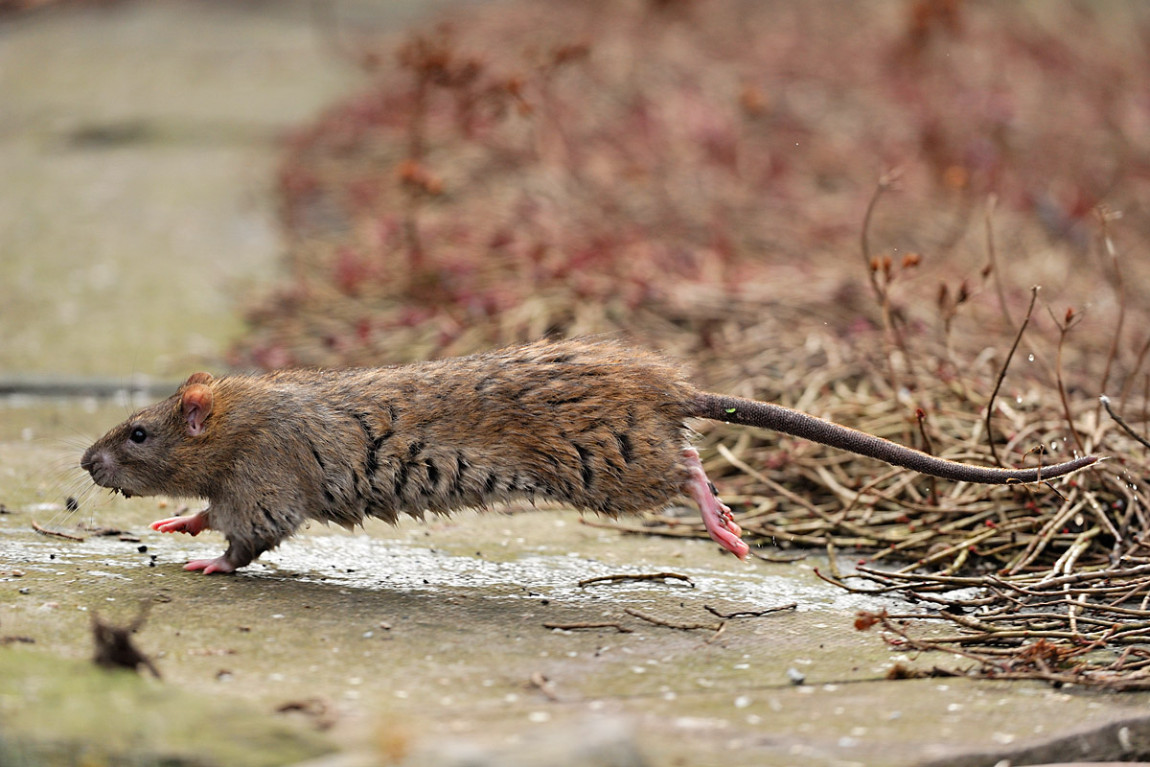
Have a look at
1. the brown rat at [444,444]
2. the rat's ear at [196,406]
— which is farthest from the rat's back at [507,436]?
the rat's ear at [196,406]

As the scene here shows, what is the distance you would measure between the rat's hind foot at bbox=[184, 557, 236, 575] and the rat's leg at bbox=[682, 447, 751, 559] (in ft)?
4.79

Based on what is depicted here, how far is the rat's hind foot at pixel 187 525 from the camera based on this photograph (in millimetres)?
4312

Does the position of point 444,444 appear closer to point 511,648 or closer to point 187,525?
point 511,648

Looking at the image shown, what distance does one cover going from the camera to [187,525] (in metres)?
4.35

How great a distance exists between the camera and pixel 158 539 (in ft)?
14.8

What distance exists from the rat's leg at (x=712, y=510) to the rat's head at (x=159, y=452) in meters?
1.56

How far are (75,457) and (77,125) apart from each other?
646cm

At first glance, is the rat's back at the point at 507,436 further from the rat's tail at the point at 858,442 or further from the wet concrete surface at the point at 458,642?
the wet concrete surface at the point at 458,642

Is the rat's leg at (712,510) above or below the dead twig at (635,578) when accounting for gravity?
above

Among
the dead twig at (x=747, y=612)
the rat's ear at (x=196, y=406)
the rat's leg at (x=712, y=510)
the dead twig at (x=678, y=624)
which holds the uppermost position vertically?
the rat's ear at (x=196, y=406)

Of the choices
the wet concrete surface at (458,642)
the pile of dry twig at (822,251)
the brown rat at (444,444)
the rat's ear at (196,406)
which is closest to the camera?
the wet concrete surface at (458,642)

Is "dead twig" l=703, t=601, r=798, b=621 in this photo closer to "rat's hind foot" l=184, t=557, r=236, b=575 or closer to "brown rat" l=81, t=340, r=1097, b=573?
"brown rat" l=81, t=340, r=1097, b=573

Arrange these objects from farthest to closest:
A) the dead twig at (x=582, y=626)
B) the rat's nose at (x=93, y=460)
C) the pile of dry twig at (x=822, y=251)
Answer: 1. the pile of dry twig at (x=822, y=251)
2. the rat's nose at (x=93, y=460)
3. the dead twig at (x=582, y=626)

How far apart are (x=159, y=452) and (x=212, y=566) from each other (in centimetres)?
46
